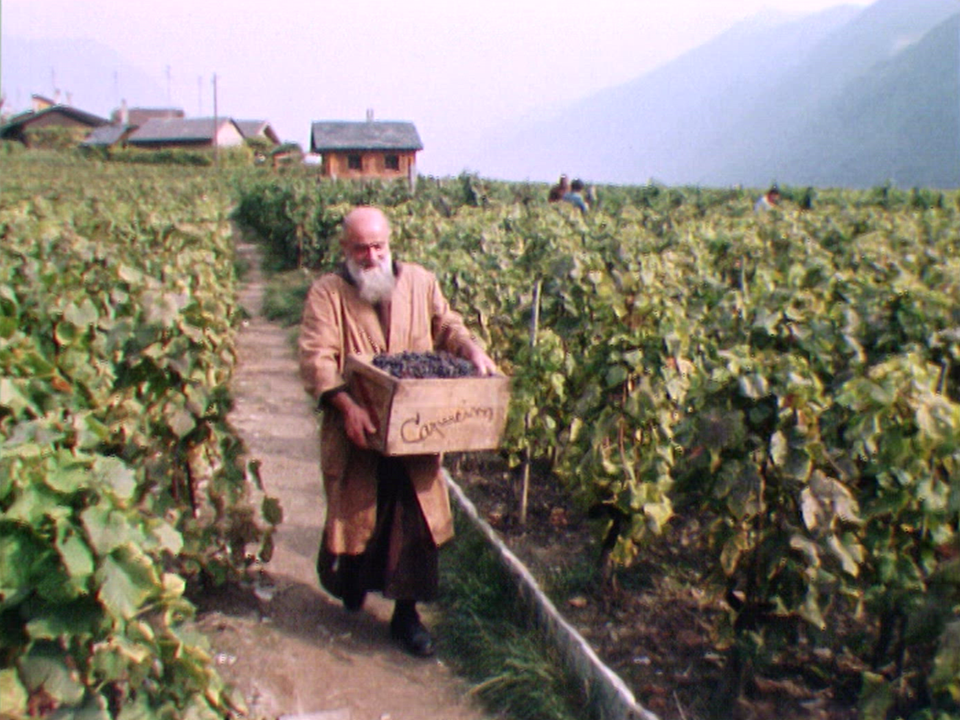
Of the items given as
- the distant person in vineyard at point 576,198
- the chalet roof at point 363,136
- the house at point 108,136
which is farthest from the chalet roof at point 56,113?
the distant person in vineyard at point 576,198

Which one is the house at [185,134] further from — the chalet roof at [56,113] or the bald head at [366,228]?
the bald head at [366,228]

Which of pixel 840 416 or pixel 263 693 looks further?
pixel 263 693

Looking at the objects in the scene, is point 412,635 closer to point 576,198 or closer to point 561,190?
point 576,198

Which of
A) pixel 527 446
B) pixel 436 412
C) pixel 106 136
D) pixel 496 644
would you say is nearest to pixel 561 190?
pixel 527 446

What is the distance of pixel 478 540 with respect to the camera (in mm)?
5215

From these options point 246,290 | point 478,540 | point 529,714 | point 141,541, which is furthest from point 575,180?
point 141,541

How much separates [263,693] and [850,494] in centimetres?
238

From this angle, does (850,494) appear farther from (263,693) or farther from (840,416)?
(263,693)

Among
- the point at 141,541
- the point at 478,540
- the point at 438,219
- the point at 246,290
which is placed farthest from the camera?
the point at 246,290

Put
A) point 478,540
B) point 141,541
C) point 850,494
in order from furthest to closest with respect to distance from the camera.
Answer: point 478,540 < point 850,494 < point 141,541

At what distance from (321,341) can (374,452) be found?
52 cm

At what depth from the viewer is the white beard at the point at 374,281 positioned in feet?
13.3

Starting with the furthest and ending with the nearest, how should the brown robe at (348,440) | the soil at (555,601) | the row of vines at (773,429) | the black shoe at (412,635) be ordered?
the black shoe at (412,635)
the brown robe at (348,440)
the soil at (555,601)
the row of vines at (773,429)

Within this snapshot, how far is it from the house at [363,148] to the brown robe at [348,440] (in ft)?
164
